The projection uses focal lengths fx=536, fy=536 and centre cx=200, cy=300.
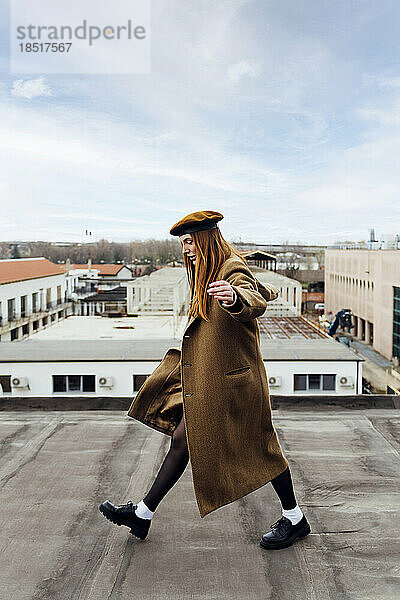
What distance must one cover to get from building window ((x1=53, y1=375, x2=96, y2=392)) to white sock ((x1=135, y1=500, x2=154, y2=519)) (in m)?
4.39

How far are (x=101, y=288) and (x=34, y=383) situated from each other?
17.5ft

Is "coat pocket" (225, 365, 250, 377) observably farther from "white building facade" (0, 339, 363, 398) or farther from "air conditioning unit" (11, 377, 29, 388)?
"air conditioning unit" (11, 377, 29, 388)

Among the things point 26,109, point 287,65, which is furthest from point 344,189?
point 26,109

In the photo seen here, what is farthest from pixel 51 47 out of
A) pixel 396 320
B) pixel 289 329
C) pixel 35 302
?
pixel 396 320

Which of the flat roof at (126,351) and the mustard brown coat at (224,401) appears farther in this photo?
the flat roof at (126,351)

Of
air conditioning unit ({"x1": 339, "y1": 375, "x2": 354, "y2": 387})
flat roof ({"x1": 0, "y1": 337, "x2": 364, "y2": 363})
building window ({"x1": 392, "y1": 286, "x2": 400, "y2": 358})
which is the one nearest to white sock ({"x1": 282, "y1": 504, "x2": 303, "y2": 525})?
flat roof ({"x1": 0, "y1": 337, "x2": 364, "y2": 363})

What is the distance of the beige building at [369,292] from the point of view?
48.5 ft

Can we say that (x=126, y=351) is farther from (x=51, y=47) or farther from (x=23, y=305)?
(x=23, y=305)

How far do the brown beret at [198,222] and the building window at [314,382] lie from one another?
4669 mm

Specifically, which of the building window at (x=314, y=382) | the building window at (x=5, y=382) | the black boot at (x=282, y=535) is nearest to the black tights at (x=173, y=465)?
the black boot at (x=282, y=535)

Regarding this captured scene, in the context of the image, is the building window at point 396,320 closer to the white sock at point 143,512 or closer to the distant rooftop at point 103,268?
the distant rooftop at point 103,268

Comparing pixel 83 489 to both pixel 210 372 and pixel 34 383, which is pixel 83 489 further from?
pixel 34 383

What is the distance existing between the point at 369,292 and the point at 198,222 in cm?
A: 1632

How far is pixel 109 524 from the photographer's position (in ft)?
4.39
